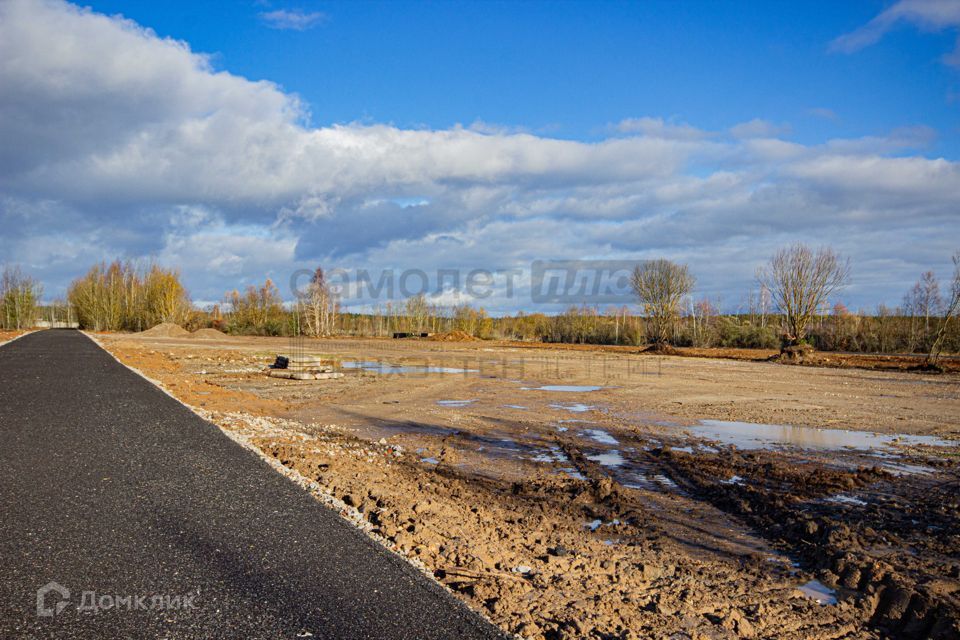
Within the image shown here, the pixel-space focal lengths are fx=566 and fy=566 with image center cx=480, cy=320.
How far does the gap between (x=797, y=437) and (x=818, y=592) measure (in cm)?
666

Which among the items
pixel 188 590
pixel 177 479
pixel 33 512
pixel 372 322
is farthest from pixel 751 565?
pixel 372 322

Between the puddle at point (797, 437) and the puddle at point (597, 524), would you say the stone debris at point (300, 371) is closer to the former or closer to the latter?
the puddle at point (797, 437)

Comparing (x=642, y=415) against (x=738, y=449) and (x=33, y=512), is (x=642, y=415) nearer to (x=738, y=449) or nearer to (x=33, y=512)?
(x=738, y=449)

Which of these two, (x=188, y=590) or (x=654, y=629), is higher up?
(x=188, y=590)

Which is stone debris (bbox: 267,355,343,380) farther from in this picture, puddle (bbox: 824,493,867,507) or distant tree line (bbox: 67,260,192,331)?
distant tree line (bbox: 67,260,192,331)

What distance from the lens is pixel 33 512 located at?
186 inches

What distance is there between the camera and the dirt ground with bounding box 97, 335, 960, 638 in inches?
148

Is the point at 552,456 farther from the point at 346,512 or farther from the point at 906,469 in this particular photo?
the point at 906,469

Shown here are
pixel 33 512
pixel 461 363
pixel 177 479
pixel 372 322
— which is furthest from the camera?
pixel 372 322

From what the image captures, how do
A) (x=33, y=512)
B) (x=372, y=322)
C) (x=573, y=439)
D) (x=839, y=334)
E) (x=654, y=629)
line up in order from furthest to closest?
(x=372, y=322)
(x=839, y=334)
(x=573, y=439)
(x=33, y=512)
(x=654, y=629)

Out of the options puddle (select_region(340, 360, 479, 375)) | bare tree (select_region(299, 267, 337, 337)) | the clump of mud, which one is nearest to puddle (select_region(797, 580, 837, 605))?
puddle (select_region(340, 360, 479, 375))

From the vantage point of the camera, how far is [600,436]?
990cm

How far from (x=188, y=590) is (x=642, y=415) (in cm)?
1031

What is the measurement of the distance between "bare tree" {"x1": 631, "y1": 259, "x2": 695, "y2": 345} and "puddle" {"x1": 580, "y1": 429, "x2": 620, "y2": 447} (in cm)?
3425
